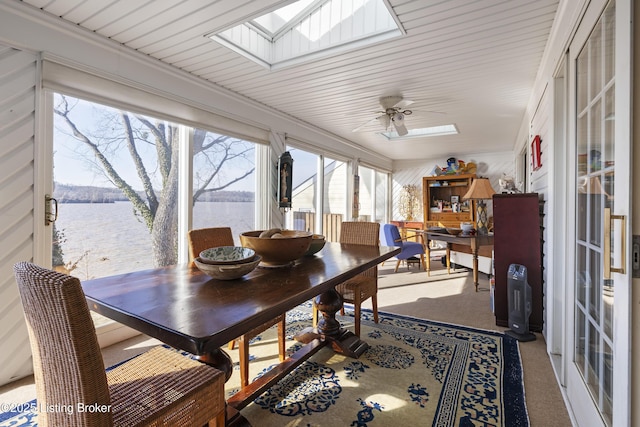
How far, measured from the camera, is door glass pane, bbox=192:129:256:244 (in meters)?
3.30

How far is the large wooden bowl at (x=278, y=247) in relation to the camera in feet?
5.27

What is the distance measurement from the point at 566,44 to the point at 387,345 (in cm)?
235

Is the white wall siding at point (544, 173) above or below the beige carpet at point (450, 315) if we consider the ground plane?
above

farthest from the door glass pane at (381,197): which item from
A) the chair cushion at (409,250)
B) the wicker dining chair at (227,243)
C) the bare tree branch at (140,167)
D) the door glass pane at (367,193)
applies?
the wicker dining chair at (227,243)

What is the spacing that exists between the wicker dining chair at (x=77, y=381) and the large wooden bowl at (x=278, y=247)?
0.67 metres

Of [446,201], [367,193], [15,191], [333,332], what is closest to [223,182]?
[15,191]

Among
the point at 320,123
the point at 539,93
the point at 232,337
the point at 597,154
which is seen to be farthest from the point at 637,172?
the point at 320,123

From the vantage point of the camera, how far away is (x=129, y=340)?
2.65 metres

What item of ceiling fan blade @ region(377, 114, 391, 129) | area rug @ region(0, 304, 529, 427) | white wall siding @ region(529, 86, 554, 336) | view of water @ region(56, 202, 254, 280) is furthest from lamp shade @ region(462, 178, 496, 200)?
view of water @ region(56, 202, 254, 280)

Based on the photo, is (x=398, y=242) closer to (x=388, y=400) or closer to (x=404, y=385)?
(x=404, y=385)

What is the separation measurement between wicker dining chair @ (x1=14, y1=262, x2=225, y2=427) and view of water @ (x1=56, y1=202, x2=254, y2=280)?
178 cm

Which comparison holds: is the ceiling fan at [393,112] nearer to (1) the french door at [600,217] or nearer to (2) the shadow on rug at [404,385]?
(1) the french door at [600,217]

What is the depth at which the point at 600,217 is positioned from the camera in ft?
4.36

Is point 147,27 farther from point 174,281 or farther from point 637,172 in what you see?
point 637,172
